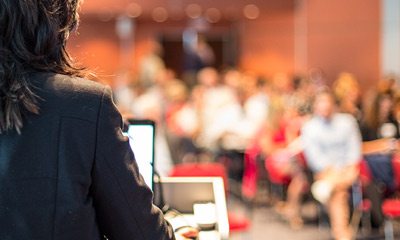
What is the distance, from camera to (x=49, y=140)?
139 centimetres

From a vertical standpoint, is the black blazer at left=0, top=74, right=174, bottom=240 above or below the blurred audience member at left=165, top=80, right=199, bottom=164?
above

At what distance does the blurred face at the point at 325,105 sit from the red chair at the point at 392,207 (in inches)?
30.2

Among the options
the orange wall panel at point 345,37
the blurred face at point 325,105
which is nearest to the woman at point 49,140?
the blurred face at point 325,105

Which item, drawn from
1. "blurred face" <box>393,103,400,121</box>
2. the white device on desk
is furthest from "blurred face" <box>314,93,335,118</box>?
the white device on desk

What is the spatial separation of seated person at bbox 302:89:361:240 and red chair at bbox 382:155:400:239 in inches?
15.1

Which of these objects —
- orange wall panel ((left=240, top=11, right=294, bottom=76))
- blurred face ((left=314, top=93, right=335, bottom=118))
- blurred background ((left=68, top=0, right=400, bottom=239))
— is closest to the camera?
blurred face ((left=314, top=93, right=335, bottom=118))

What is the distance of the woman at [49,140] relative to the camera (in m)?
1.38

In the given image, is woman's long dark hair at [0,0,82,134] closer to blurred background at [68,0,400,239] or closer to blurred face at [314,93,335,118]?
blurred background at [68,0,400,239]

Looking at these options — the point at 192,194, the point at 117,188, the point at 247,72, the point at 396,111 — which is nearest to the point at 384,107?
the point at 396,111

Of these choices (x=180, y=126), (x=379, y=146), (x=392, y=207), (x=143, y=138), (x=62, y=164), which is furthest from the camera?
(x=180, y=126)

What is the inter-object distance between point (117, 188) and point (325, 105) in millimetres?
5047

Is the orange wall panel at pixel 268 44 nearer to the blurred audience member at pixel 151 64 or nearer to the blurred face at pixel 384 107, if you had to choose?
the blurred audience member at pixel 151 64

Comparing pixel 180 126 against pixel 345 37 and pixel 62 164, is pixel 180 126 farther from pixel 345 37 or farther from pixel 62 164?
pixel 62 164

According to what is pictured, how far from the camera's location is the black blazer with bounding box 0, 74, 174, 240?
1.38 m
